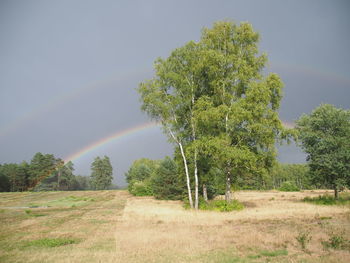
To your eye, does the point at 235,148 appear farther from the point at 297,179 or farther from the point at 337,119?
the point at 297,179

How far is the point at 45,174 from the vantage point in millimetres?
106812

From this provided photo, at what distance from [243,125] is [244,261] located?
1557 cm

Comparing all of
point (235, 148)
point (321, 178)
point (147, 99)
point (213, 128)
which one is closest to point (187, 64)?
point (147, 99)

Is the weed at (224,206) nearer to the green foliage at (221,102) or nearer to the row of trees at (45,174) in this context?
the green foliage at (221,102)

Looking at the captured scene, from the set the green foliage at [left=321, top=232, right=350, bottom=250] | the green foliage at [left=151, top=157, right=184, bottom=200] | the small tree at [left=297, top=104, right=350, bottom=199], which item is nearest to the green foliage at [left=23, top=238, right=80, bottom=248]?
the green foliage at [left=321, top=232, right=350, bottom=250]

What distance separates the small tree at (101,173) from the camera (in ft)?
376

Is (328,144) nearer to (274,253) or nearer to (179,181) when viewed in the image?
(179,181)

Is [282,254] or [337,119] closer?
[282,254]

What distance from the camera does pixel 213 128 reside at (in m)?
23.1

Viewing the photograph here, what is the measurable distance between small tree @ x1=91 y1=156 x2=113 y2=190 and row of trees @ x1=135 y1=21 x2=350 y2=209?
96.7 m

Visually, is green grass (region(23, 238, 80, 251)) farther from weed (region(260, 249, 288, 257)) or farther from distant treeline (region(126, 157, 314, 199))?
distant treeline (region(126, 157, 314, 199))

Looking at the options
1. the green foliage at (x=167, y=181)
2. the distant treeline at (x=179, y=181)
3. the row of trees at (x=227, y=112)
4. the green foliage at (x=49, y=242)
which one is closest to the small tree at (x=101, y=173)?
the distant treeline at (x=179, y=181)

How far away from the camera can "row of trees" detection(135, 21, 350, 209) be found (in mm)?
20953

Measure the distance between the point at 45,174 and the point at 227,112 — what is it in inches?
4249
